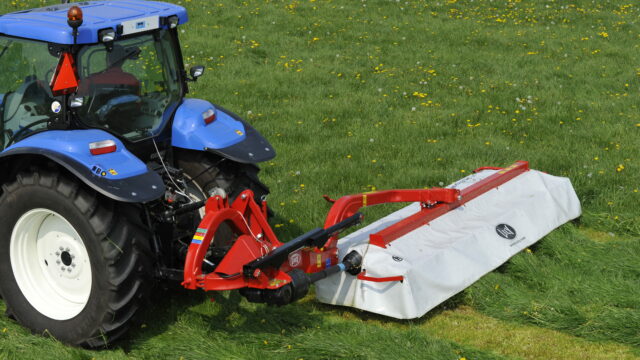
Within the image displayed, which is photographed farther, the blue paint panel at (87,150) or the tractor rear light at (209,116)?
the tractor rear light at (209,116)

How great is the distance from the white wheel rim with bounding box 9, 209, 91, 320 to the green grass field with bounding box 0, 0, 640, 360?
0.25 m

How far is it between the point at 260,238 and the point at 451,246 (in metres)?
1.39

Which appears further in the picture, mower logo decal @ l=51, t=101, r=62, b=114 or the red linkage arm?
the red linkage arm

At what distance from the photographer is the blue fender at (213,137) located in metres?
5.10

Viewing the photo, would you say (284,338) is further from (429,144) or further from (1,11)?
(1,11)

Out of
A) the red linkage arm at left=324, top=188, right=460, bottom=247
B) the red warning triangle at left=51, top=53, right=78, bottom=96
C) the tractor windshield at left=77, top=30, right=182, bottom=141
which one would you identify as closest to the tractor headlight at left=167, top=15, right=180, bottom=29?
the tractor windshield at left=77, top=30, right=182, bottom=141

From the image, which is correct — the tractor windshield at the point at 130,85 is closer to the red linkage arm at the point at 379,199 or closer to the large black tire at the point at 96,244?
the large black tire at the point at 96,244

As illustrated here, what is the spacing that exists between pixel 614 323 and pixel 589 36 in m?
8.73

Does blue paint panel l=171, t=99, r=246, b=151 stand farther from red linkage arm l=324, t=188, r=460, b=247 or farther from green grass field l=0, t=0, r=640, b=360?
green grass field l=0, t=0, r=640, b=360

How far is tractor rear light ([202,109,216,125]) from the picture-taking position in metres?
5.23

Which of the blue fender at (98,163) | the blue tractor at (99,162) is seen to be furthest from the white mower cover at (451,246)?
the blue fender at (98,163)

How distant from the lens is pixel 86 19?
182 inches

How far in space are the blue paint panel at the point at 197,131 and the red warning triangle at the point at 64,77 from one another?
2.75 feet

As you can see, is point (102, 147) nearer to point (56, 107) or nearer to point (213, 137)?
point (56, 107)
